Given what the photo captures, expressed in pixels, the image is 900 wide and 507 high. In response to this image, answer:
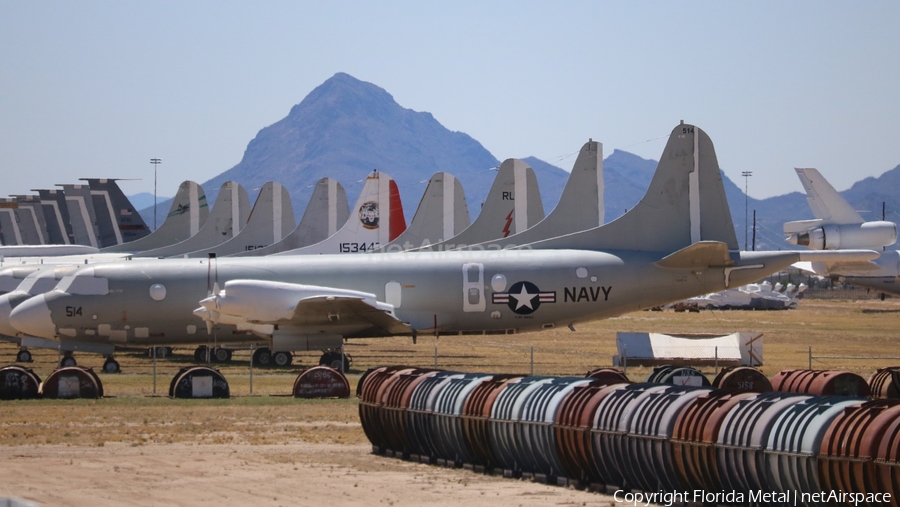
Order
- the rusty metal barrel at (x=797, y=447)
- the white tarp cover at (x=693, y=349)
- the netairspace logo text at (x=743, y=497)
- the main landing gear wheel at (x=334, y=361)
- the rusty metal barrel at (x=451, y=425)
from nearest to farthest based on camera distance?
the netairspace logo text at (x=743, y=497)
the rusty metal barrel at (x=797, y=447)
the rusty metal barrel at (x=451, y=425)
the main landing gear wheel at (x=334, y=361)
the white tarp cover at (x=693, y=349)

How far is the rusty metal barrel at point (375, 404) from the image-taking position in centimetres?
1903

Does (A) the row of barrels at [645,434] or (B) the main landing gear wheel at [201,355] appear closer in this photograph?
(A) the row of barrels at [645,434]

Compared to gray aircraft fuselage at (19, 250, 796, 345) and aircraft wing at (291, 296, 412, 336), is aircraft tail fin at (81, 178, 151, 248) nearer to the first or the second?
gray aircraft fuselage at (19, 250, 796, 345)

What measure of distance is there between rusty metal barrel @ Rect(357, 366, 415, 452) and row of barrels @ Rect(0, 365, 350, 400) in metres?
7.22

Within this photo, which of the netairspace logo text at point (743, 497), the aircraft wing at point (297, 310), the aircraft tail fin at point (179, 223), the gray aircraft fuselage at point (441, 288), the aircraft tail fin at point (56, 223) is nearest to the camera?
the netairspace logo text at point (743, 497)

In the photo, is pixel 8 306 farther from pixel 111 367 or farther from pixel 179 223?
pixel 179 223

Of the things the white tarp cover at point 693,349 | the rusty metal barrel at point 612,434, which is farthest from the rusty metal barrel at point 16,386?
the white tarp cover at point 693,349

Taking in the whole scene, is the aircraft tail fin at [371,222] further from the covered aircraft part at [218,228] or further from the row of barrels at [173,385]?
the row of barrels at [173,385]

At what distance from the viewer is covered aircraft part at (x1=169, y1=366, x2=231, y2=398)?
27.4m

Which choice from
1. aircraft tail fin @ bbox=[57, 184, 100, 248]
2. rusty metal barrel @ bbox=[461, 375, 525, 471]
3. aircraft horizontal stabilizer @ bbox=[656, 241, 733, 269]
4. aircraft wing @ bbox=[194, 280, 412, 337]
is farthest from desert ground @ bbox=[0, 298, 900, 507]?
aircraft tail fin @ bbox=[57, 184, 100, 248]

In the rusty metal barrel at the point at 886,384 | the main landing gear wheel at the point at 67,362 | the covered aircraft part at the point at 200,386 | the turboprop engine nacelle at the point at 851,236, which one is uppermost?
the turboprop engine nacelle at the point at 851,236

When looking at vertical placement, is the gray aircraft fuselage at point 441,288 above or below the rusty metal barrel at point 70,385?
above

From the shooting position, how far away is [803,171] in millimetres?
51438

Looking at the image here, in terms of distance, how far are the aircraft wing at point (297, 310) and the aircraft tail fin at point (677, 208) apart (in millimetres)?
7382
